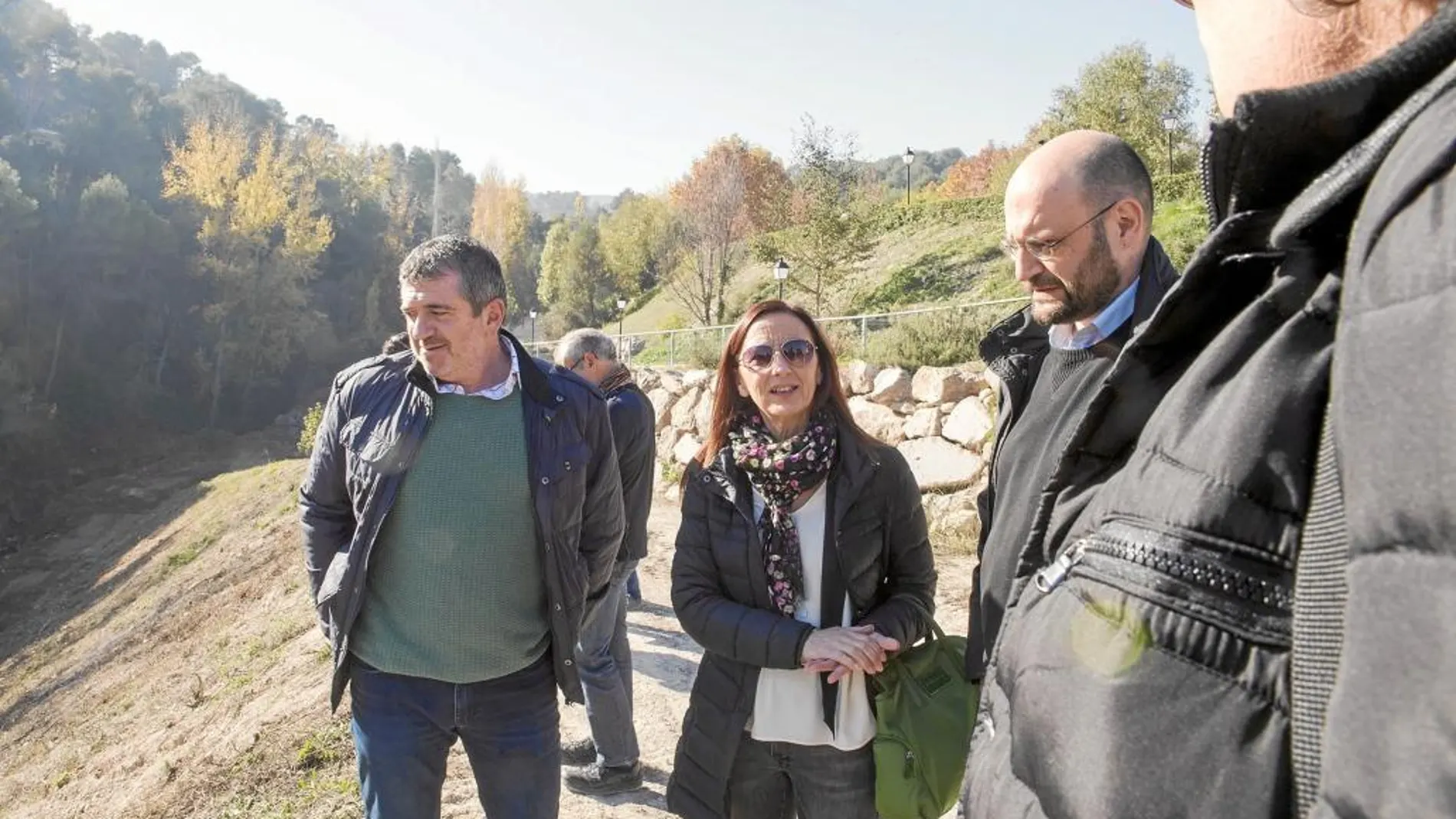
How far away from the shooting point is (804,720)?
7.99ft

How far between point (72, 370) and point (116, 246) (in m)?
4.82

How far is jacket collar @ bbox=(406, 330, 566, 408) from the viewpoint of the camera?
2855 mm

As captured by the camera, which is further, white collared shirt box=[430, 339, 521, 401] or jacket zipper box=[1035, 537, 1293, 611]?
white collared shirt box=[430, 339, 521, 401]

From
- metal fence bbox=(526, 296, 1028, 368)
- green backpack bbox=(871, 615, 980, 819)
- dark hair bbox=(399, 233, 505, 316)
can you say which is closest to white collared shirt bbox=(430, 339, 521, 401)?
dark hair bbox=(399, 233, 505, 316)

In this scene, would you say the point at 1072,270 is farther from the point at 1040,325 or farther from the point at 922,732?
the point at 922,732

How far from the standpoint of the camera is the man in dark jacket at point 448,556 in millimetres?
2727

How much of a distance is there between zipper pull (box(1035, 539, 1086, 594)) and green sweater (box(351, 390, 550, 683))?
6.90 ft

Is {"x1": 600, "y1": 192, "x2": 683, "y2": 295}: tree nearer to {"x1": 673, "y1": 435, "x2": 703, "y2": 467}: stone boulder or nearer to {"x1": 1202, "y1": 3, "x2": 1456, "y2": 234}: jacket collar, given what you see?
{"x1": 673, "y1": 435, "x2": 703, "y2": 467}: stone boulder

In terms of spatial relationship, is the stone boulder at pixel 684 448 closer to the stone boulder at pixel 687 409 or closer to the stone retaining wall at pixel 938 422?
the stone boulder at pixel 687 409

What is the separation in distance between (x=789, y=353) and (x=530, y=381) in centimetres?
88

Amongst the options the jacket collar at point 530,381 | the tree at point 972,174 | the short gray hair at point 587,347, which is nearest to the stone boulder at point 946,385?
the short gray hair at point 587,347

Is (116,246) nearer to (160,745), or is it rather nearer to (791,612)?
(160,745)

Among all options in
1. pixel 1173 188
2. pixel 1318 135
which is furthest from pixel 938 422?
pixel 1173 188

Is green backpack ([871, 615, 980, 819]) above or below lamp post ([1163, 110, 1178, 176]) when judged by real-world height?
below
